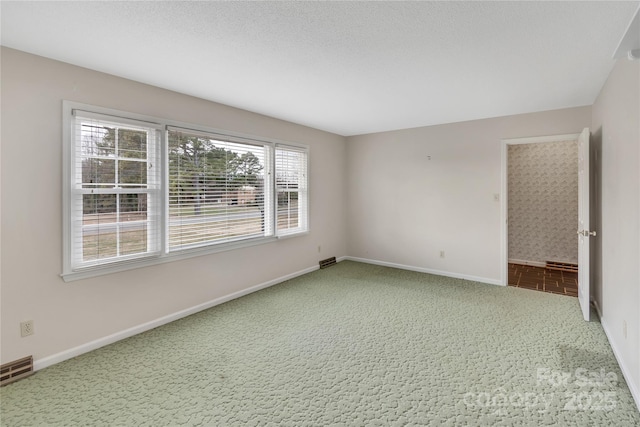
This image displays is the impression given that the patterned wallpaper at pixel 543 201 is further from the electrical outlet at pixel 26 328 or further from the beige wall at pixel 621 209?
the electrical outlet at pixel 26 328

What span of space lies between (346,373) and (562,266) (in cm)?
510

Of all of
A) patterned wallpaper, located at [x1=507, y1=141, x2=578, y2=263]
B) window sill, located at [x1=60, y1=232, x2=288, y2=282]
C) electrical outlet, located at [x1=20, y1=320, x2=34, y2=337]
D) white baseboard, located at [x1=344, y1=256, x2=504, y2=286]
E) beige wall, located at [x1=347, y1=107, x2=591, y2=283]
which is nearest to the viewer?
electrical outlet, located at [x1=20, y1=320, x2=34, y2=337]

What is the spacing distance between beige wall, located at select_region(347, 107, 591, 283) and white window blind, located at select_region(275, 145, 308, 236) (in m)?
1.29

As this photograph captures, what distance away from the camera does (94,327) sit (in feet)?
8.82

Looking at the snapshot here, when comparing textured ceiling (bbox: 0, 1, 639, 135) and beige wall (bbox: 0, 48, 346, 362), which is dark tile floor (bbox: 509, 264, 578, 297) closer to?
textured ceiling (bbox: 0, 1, 639, 135)

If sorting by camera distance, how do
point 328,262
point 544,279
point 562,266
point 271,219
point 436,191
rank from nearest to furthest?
point 271,219 < point 544,279 < point 436,191 < point 562,266 < point 328,262

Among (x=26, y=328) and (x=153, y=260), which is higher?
(x=153, y=260)

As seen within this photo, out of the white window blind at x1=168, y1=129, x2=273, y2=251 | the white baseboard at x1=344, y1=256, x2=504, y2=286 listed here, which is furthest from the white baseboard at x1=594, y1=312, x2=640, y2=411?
the white window blind at x1=168, y1=129, x2=273, y2=251

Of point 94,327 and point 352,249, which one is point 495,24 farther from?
point 352,249

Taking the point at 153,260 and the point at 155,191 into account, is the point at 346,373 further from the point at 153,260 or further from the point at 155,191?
the point at 155,191

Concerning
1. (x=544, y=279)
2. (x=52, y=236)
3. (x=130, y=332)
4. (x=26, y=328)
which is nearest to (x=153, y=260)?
(x=130, y=332)

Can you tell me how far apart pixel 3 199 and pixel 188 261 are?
1.59m

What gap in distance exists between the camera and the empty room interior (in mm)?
1941

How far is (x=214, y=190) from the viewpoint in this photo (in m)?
3.66
